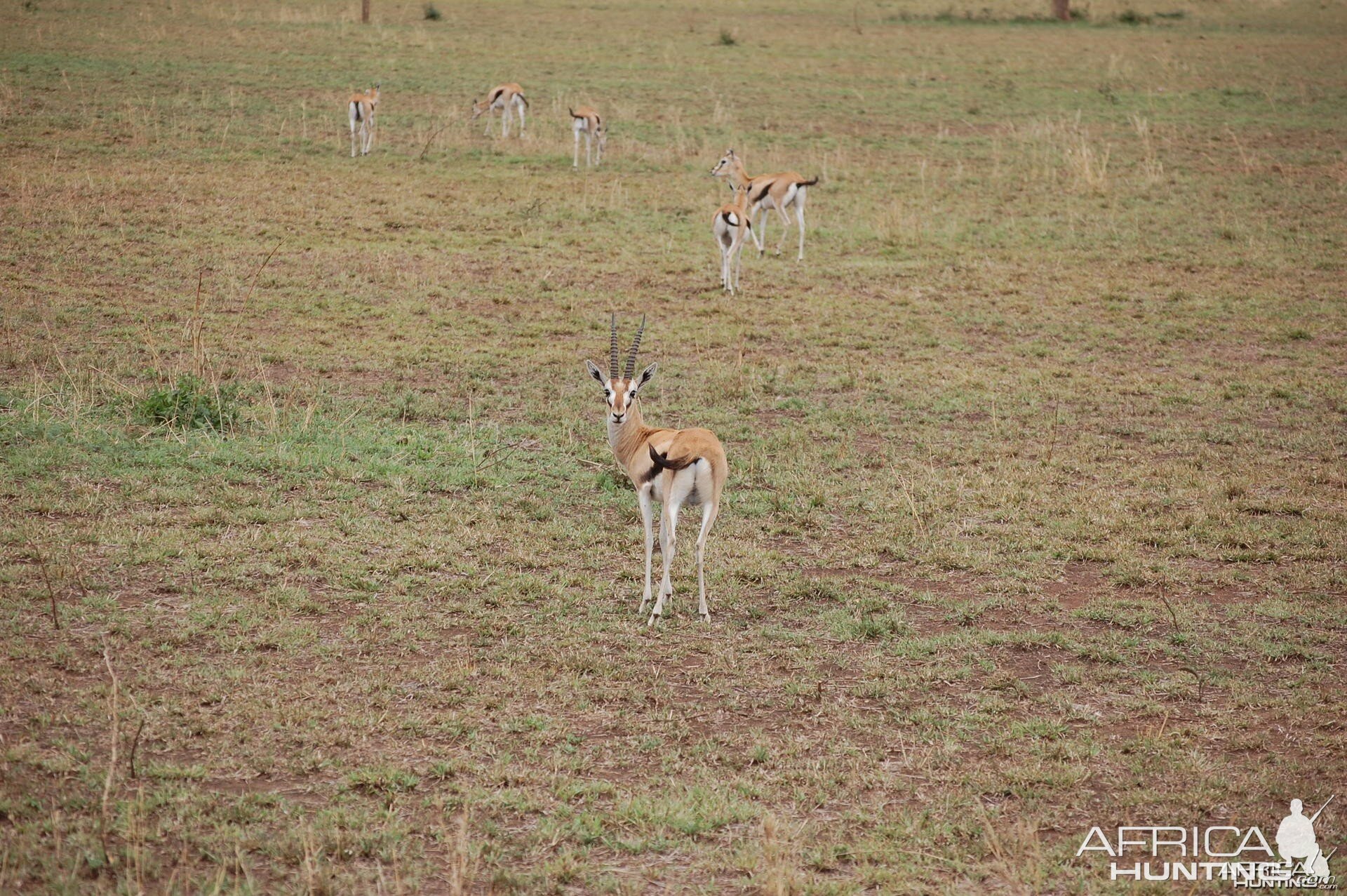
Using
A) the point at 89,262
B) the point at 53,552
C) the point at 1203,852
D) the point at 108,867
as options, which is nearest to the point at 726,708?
the point at 1203,852

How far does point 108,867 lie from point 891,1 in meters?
38.8

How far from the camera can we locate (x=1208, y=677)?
20.1 feet

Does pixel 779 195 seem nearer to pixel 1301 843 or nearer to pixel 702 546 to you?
pixel 702 546

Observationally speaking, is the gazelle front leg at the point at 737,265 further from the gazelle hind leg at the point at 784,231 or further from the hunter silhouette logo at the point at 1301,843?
the hunter silhouette logo at the point at 1301,843

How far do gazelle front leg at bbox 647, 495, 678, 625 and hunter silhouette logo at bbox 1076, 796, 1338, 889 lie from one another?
2570 mm

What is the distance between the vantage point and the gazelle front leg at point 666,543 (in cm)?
658

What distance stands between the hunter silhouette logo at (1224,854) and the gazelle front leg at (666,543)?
257cm

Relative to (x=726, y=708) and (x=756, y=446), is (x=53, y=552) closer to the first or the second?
(x=726, y=708)

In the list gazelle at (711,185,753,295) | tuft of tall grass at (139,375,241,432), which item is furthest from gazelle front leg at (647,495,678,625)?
gazelle at (711,185,753,295)

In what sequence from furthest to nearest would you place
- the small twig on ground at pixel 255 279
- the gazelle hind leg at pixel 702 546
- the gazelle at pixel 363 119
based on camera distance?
the gazelle at pixel 363 119, the small twig on ground at pixel 255 279, the gazelle hind leg at pixel 702 546

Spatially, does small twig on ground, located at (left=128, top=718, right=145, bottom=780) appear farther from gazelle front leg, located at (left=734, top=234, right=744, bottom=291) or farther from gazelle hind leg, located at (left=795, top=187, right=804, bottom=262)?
gazelle hind leg, located at (left=795, top=187, right=804, bottom=262)

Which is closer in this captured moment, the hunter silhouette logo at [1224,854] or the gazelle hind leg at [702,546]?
the hunter silhouette logo at [1224,854]

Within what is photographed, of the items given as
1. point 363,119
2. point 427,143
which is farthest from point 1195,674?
point 427,143

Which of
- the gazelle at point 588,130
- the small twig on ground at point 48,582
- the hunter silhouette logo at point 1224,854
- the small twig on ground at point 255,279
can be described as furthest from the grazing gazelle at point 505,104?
the hunter silhouette logo at point 1224,854
